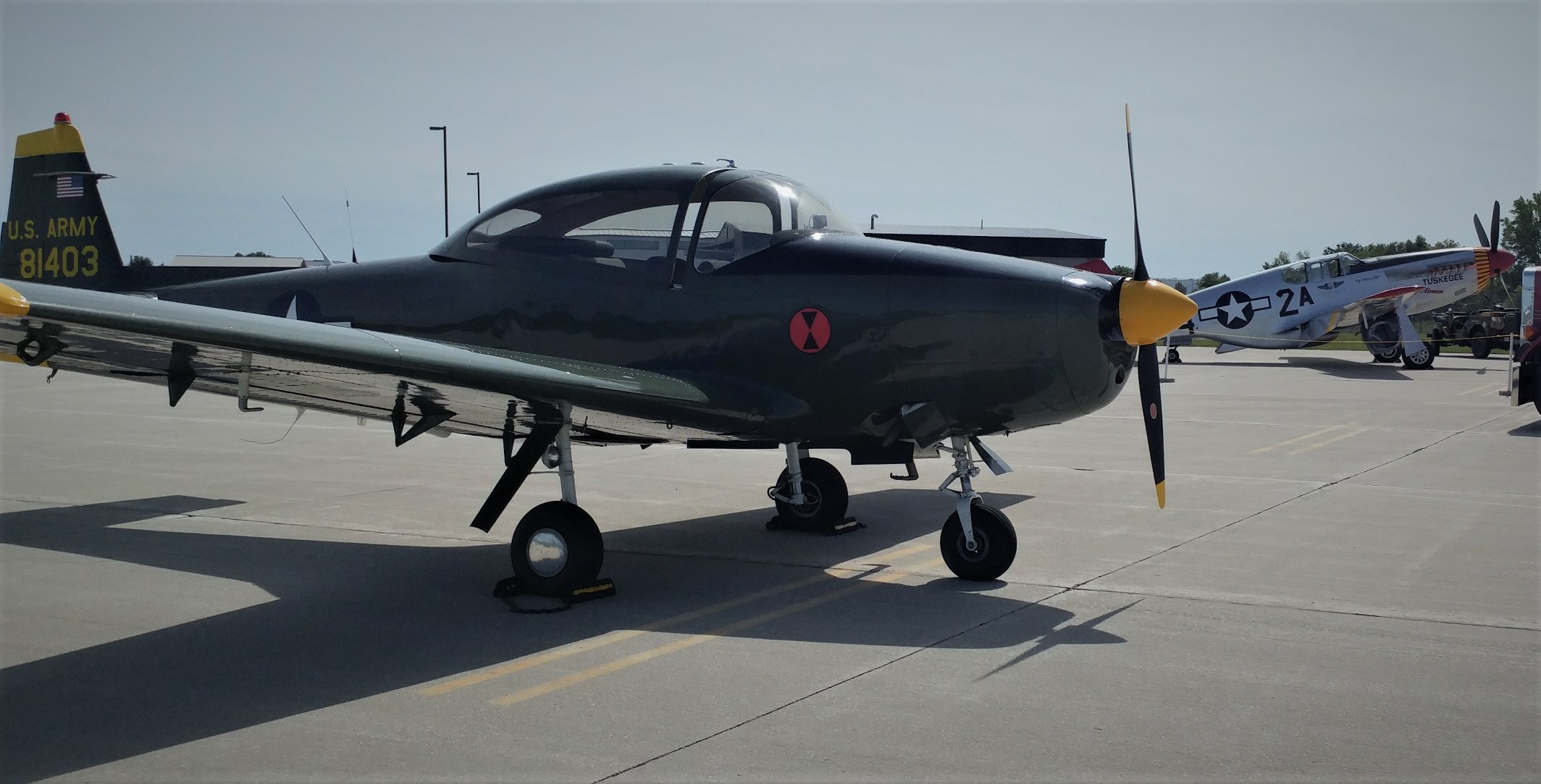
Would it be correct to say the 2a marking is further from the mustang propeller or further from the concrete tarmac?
the mustang propeller

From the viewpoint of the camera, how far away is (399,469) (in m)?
11.3

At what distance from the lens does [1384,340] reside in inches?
1152

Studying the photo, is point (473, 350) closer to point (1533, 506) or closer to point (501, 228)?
point (501, 228)

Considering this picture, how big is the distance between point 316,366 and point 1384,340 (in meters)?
30.2

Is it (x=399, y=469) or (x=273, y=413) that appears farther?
(x=273, y=413)

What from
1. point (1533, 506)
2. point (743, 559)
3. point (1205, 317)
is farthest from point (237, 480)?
point (1205, 317)

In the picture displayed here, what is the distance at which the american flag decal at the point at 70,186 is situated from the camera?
29.4ft

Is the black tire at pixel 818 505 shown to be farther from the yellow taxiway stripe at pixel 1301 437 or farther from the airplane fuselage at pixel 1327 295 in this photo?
the airplane fuselage at pixel 1327 295

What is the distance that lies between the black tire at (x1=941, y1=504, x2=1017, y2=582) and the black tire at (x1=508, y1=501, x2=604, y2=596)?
1.99 m

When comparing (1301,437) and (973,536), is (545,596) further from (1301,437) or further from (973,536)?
(1301,437)

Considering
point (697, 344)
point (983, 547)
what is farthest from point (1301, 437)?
point (697, 344)

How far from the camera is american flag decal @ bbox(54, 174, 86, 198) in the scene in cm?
897

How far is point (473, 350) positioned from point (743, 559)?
2.34 metres

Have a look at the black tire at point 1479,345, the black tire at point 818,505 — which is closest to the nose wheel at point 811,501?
the black tire at point 818,505
